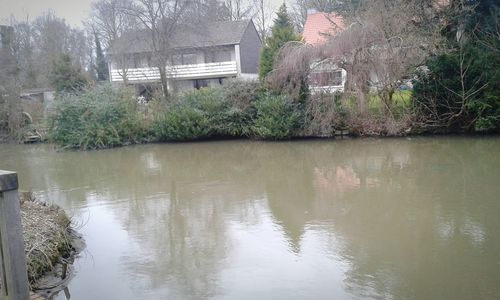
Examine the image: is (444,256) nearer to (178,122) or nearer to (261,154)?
(261,154)

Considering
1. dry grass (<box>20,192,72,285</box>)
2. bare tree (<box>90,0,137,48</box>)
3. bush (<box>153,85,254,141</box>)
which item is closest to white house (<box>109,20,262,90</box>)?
bare tree (<box>90,0,137,48</box>)

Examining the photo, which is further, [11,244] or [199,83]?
[199,83]

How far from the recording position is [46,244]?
18.2ft

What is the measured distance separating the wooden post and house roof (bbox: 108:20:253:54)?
64.5 ft

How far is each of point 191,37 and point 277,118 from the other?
14.6 metres

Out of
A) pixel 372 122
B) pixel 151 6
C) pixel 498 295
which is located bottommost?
pixel 498 295

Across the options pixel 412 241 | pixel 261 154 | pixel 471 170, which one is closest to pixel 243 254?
pixel 412 241

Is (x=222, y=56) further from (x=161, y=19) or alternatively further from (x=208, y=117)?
(x=208, y=117)

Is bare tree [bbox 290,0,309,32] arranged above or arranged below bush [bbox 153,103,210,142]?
above

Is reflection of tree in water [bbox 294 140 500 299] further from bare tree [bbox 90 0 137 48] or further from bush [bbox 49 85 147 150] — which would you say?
bare tree [bbox 90 0 137 48]

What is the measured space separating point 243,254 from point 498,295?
9.60 ft

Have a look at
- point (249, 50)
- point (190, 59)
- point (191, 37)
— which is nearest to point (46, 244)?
point (191, 37)

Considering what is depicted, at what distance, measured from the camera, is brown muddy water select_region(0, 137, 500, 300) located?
196 inches

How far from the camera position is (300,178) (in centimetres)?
1046
